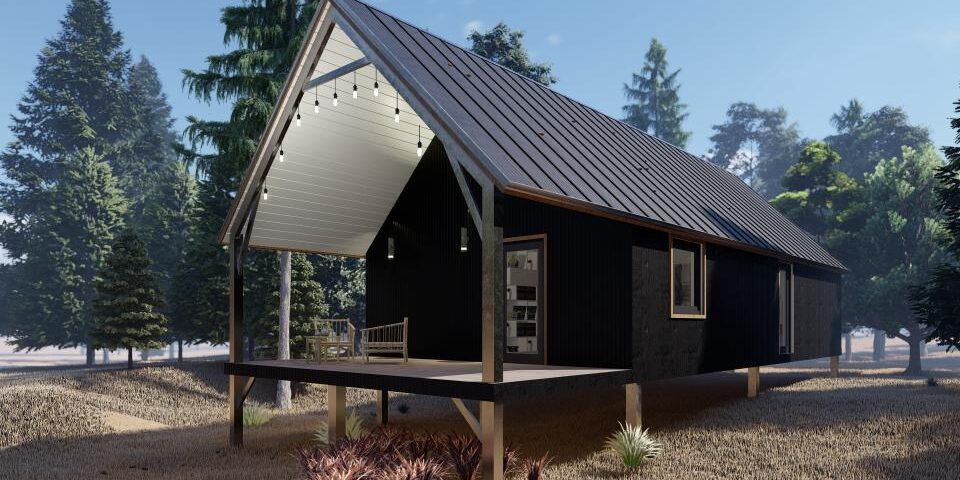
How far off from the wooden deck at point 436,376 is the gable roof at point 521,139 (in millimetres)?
2213

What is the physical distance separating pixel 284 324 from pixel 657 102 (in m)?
39.5

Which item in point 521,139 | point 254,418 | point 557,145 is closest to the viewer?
point 521,139

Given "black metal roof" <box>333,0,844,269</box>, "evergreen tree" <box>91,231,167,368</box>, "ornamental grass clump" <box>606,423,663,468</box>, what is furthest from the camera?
"evergreen tree" <box>91,231,167,368</box>

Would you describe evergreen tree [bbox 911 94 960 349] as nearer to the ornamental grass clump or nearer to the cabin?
the cabin

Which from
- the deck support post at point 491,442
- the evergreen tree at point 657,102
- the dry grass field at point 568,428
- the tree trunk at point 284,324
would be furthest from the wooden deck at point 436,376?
the evergreen tree at point 657,102

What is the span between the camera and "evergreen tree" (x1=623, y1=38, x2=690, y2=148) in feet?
170

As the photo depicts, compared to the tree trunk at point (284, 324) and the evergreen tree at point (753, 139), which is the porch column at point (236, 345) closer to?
the tree trunk at point (284, 324)

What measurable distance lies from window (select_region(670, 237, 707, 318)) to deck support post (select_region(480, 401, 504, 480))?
5.15 meters

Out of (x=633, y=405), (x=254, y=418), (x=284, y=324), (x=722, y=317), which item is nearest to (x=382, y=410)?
(x=254, y=418)

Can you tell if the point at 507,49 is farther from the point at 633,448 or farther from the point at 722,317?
the point at 633,448

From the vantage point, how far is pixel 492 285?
8266 millimetres

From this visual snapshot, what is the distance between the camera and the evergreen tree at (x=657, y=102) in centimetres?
5175

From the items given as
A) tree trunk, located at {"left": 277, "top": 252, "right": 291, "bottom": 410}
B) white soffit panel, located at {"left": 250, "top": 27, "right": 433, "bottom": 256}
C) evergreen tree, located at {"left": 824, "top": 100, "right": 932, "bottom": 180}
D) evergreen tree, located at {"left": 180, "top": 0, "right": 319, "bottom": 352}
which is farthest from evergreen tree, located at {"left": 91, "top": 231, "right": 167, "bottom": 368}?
evergreen tree, located at {"left": 824, "top": 100, "right": 932, "bottom": 180}

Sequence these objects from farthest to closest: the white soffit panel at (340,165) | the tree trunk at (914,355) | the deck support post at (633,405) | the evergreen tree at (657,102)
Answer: the evergreen tree at (657,102) → the tree trunk at (914,355) → the white soffit panel at (340,165) → the deck support post at (633,405)
